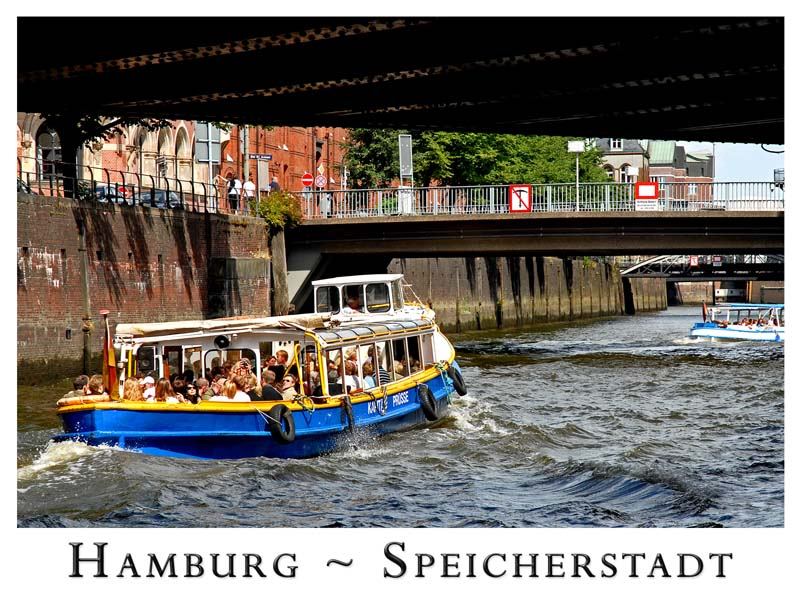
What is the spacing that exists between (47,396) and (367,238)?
74.0ft

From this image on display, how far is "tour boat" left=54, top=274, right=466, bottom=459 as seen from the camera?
74.1ft

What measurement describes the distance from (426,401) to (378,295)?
8188 millimetres

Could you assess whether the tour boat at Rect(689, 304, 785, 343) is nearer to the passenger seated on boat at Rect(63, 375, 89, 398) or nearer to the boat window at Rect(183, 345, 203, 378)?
the boat window at Rect(183, 345, 203, 378)

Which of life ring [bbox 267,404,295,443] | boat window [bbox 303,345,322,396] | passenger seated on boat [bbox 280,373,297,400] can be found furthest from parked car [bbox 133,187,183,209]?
life ring [bbox 267,404,295,443]

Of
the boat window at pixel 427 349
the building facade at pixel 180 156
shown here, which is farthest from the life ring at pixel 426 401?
the building facade at pixel 180 156

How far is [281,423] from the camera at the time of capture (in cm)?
2347

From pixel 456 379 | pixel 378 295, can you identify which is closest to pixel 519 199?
pixel 378 295

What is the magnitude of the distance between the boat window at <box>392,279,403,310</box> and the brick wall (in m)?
8.51

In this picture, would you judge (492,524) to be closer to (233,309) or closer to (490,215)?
(233,309)

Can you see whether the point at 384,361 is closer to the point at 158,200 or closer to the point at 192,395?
the point at 192,395

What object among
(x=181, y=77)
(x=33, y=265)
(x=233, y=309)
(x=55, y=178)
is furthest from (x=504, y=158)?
(x=181, y=77)

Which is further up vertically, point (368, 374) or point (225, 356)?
point (225, 356)

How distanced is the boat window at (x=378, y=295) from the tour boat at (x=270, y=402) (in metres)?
5.98

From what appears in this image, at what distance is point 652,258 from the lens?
11288 centimetres
